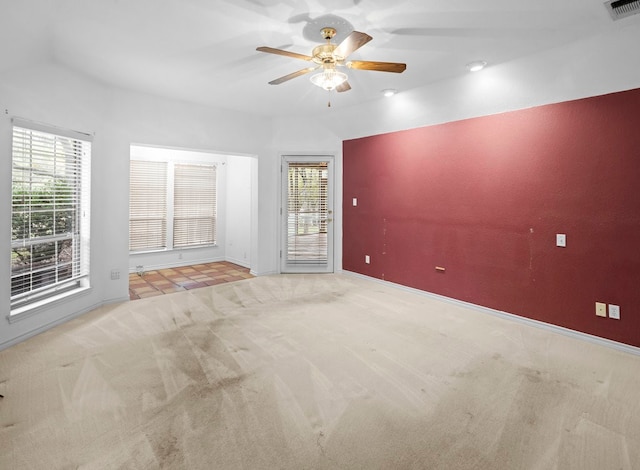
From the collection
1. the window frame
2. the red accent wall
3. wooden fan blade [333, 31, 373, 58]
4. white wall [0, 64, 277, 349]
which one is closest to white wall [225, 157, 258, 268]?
the window frame

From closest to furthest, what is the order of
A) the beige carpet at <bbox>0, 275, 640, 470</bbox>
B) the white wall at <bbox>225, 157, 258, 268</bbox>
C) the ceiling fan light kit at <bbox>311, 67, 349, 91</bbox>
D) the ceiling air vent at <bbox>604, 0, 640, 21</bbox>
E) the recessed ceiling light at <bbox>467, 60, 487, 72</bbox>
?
the beige carpet at <bbox>0, 275, 640, 470</bbox>, the ceiling air vent at <bbox>604, 0, 640, 21</bbox>, the ceiling fan light kit at <bbox>311, 67, 349, 91</bbox>, the recessed ceiling light at <bbox>467, 60, 487, 72</bbox>, the white wall at <bbox>225, 157, 258, 268</bbox>

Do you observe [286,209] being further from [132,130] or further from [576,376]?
[576,376]

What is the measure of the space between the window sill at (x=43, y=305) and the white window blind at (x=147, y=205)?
247 cm

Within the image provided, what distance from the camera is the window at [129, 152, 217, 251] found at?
6219 mm

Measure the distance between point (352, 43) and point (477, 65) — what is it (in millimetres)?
1831

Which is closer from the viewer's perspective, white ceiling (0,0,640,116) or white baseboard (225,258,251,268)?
white ceiling (0,0,640,116)

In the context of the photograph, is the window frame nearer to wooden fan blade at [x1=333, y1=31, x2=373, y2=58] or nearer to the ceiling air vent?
wooden fan blade at [x1=333, y1=31, x2=373, y2=58]

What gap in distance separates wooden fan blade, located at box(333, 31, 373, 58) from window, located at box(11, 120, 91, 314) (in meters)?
2.91

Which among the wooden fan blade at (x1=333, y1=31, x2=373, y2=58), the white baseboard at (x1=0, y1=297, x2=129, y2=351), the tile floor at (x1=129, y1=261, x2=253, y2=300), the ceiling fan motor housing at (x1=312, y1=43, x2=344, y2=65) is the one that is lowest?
the white baseboard at (x1=0, y1=297, x2=129, y2=351)

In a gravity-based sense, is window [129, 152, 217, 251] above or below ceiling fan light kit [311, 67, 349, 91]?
below

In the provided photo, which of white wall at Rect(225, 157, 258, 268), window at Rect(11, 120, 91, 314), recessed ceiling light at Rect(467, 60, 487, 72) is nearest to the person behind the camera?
window at Rect(11, 120, 91, 314)

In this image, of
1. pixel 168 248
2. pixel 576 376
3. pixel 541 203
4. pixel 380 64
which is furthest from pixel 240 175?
pixel 576 376

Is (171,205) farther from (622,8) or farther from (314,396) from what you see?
(622,8)

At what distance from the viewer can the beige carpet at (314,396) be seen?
69.1 inches
